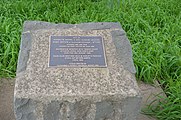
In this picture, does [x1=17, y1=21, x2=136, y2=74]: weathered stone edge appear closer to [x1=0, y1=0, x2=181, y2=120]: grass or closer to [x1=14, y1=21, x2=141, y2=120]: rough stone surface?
[x1=14, y1=21, x2=141, y2=120]: rough stone surface

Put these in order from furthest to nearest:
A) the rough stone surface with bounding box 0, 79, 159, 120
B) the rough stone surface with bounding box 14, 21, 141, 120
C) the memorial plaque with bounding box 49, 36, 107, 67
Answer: the rough stone surface with bounding box 0, 79, 159, 120
the memorial plaque with bounding box 49, 36, 107, 67
the rough stone surface with bounding box 14, 21, 141, 120

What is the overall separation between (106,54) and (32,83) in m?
0.57

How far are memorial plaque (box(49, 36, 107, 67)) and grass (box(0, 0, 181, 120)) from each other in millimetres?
744

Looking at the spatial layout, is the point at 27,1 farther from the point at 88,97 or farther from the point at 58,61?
the point at 88,97

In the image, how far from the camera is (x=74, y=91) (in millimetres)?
1888

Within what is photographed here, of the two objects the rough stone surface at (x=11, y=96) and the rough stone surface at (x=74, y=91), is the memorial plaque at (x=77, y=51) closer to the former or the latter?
the rough stone surface at (x=74, y=91)

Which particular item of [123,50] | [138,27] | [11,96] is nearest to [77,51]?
[123,50]

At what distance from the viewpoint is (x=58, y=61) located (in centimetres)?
208

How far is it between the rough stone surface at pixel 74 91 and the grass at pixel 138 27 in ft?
2.18

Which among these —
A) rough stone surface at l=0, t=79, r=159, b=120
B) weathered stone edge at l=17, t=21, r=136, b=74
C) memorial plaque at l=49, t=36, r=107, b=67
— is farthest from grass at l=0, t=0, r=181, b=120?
memorial plaque at l=49, t=36, r=107, b=67

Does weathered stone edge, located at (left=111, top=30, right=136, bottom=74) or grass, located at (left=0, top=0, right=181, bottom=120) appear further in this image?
grass, located at (left=0, top=0, right=181, bottom=120)

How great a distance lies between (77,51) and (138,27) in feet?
5.20

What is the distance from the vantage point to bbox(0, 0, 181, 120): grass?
2904 mm

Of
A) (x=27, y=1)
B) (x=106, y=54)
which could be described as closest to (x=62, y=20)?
(x=27, y=1)
